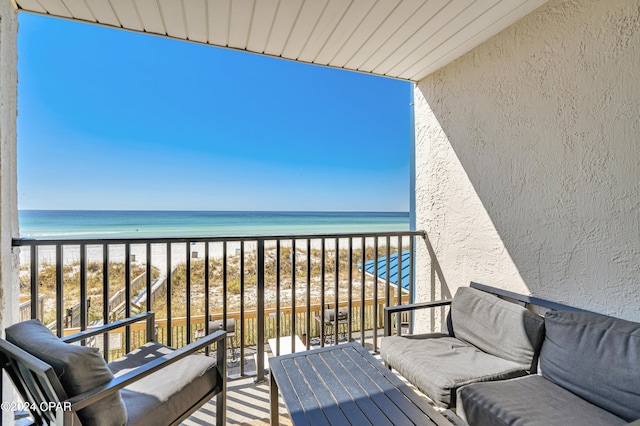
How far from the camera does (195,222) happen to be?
1639cm

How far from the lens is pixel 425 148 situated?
2918mm

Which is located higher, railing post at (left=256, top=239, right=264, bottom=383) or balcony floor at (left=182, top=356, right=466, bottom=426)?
railing post at (left=256, top=239, right=264, bottom=383)

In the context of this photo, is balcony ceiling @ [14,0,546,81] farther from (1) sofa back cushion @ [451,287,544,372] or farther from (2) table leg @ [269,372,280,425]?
(2) table leg @ [269,372,280,425]

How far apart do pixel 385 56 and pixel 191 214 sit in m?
16.3

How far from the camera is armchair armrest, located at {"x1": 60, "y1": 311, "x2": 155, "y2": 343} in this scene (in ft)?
4.81

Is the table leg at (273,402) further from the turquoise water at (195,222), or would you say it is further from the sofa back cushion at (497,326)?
the turquoise water at (195,222)

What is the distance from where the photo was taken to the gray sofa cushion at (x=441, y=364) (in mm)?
1474

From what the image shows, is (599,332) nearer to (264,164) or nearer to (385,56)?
(385,56)

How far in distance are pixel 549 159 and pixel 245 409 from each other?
103 inches

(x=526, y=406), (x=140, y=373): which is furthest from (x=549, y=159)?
(x=140, y=373)

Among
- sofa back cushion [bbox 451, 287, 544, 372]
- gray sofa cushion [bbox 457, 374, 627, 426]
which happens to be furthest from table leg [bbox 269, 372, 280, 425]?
sofa back cushion [bbox 451, 287, 544, 372]

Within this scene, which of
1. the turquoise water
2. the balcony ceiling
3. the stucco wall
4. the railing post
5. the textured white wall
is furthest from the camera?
the turquoise water

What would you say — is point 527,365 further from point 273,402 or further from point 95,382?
point 95,382

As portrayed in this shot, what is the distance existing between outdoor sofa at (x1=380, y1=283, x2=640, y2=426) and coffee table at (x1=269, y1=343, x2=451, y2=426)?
0.30 metres
